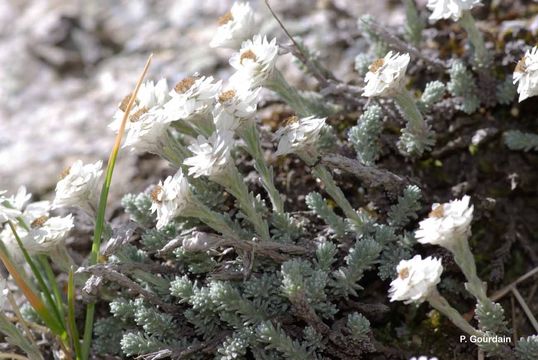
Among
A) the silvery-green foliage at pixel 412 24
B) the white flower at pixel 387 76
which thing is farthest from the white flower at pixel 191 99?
the silvery-green foliage at pixel 412 24

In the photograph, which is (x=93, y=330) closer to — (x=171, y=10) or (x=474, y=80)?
Result: (x=474, y=80)

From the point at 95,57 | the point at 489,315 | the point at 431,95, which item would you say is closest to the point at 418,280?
the point at 489,315

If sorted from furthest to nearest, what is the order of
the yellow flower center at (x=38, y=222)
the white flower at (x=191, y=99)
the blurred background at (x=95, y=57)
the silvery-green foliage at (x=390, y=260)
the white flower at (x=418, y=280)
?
1. the blurred background at (x=95, y=57)
2. the yellow flower center at (x=38, y=222)
3. the silvery-green foliage at (x=390, y=260)
4. the white flower at (x=191, y=99)
5. the white flower at (x=418, y=280)

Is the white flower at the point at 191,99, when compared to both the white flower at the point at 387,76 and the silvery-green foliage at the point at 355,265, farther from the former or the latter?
the silvery-green foliage at the point at 355,265

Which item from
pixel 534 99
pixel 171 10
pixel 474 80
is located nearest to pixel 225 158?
pixel 474 80

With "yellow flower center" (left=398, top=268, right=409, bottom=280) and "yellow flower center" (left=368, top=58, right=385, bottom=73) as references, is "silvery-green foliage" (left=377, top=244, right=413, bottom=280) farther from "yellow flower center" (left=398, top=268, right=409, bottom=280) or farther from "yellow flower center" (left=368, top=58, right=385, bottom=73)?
"yellow flower center" (left=368, top=58, right=385, bottom=73)

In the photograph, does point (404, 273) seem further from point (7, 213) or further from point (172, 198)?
point (7, 213)

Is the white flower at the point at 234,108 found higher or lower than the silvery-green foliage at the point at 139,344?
higher

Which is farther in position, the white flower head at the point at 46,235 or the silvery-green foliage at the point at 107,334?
the silvery-green foliage at the point at 107,334
